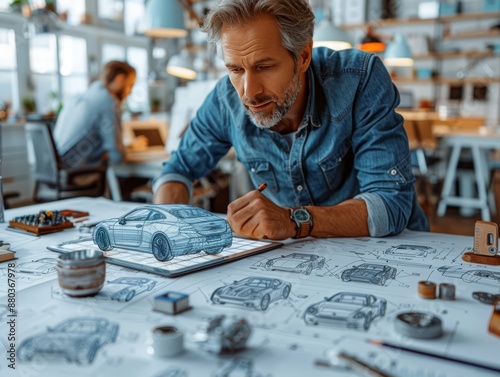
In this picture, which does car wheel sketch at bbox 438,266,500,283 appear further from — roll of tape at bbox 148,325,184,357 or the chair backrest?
the chair backrest

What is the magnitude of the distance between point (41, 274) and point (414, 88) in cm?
724

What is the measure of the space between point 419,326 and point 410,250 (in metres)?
0.50

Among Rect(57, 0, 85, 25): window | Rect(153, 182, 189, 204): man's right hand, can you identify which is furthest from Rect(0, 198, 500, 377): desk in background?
Rect(57, 0, 85, 25): window

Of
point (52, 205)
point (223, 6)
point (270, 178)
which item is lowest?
Answer: point (52, 205)

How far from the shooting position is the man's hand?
3.81ft

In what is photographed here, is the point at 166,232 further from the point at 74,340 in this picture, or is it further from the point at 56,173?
the point at 56,173

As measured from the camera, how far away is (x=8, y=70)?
5566mm

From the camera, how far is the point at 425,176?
489cm

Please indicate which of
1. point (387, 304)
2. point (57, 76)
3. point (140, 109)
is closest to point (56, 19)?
point (57, 76)

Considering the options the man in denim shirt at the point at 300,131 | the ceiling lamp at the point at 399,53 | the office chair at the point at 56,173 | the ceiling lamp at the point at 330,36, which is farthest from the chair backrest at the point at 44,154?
the ceiling lamp at the point at 399,53

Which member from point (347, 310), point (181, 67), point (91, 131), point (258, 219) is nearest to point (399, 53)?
point (181, 67)

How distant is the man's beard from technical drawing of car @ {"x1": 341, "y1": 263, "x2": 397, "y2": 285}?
51 centimetres

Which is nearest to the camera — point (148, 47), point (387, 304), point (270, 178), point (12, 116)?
point (387, 304)

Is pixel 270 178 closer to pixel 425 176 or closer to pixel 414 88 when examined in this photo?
pixel 425 176
